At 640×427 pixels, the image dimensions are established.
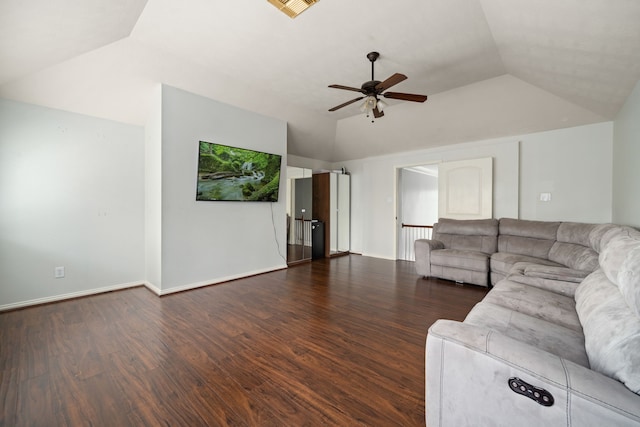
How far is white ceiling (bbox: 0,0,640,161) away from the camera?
2148mm

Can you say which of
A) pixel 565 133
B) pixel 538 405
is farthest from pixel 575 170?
pixel 538 405

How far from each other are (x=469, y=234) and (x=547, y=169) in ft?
5.25

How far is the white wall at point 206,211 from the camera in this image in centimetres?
360

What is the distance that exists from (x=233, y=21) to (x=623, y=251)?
359 centimetres

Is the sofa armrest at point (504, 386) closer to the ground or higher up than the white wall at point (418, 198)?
closer to the ground

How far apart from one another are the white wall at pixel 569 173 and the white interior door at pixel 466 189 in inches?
20.6

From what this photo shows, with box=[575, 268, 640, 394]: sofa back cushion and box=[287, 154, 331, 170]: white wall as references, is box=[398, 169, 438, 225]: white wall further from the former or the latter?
box=[575, 268, 640, 394]: sofa back cushion

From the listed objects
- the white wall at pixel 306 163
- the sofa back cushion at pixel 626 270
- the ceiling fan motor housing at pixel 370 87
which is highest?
the ceiling fan motor housing at pixel 370 87

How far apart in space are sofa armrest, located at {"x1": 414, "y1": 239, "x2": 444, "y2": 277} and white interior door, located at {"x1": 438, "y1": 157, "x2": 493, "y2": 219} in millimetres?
1022

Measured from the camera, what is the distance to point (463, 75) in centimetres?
365

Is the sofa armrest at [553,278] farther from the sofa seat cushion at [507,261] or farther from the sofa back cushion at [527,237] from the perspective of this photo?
the sofa back cushion at [527,237]

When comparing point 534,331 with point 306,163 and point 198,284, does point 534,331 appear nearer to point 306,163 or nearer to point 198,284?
point 198,284

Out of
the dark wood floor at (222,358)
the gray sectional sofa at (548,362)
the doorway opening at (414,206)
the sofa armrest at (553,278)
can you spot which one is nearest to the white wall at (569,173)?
the doorway opening at (414,206)

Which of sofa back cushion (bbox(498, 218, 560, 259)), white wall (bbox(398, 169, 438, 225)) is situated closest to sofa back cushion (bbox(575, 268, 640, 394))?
sofa back cushion (bbox(498, 218, 560, 259))
